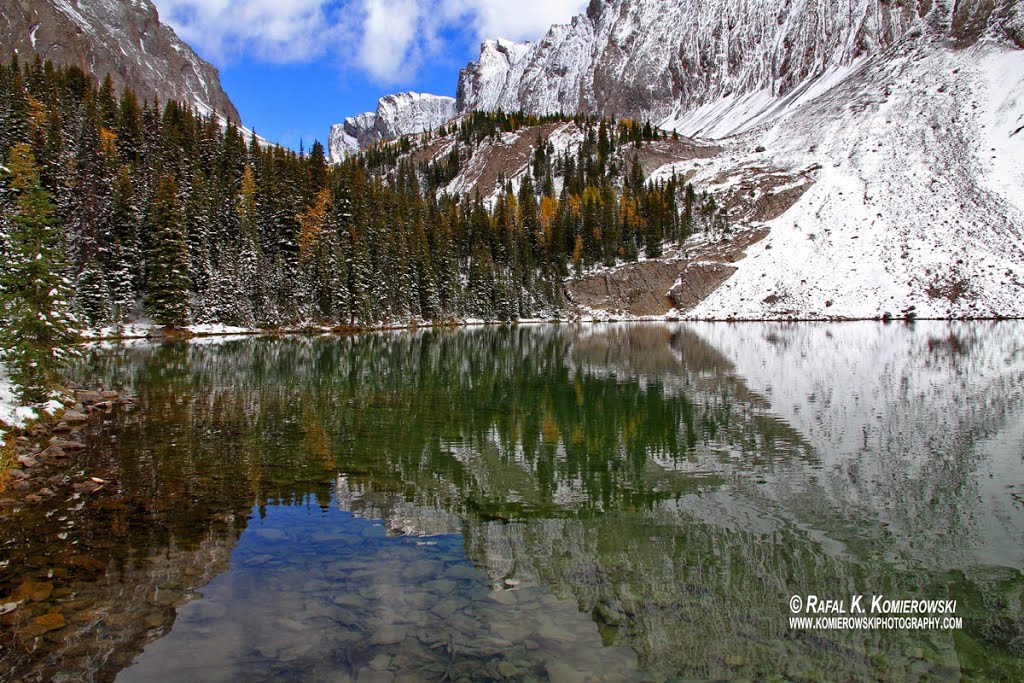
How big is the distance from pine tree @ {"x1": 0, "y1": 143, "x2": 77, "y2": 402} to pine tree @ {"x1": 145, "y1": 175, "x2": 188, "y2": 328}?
5360cm

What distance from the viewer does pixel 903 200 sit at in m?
124

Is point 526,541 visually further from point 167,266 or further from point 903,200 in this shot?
point 903,200

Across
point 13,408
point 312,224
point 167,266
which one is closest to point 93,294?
point 167,266

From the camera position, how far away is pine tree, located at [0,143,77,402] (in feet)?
73.3

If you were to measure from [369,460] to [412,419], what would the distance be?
6520 mm

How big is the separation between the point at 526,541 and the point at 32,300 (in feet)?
79.4

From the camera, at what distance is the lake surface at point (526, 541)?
7973mm

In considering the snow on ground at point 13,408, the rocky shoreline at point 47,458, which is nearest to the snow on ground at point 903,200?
the rocky shoreline at point 47,458

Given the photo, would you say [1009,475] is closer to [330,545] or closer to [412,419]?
[330,545]

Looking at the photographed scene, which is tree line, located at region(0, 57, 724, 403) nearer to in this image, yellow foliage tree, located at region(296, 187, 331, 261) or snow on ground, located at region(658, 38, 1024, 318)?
yellow foliage tree, located at region(296, 187, 331, 261)

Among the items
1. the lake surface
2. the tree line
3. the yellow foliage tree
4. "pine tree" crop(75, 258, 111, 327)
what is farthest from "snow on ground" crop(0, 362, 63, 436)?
the yellow foliage tree

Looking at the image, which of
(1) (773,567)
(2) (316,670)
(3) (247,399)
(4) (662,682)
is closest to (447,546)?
(2) (316,670)

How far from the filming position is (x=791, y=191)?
138m

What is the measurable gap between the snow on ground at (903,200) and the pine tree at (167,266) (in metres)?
94.2
